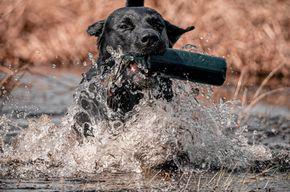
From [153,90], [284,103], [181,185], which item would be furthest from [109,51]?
[284,103]

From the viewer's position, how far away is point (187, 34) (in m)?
14.4

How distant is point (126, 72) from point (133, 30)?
2.03 feet

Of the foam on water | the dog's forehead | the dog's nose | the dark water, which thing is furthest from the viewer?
the dog's forehead

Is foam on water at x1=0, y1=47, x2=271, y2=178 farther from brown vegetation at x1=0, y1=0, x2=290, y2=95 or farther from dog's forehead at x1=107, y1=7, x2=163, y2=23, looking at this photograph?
brown vegetation at x1=0, y1=0, x2=290, y2=95

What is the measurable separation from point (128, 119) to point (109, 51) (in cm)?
71

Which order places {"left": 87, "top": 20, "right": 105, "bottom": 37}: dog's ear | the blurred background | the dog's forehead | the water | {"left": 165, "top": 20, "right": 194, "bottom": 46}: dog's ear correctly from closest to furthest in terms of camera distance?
the water, the dog's forehead, {"left": 165, "top": 20, "right": 194, "bottom": 46}: dog's ear, {"left": 87, "top": 20, "right": 105, "bottom": 37}: dog's ear, the blurred background

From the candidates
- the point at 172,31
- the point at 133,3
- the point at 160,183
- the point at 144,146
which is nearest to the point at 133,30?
the point at 172,31

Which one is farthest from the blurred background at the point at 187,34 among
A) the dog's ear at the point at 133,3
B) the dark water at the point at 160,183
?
the dark water at the point at 160,183

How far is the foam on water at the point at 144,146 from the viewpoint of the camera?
6.95 meters

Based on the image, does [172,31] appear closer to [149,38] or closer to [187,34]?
[149,38]

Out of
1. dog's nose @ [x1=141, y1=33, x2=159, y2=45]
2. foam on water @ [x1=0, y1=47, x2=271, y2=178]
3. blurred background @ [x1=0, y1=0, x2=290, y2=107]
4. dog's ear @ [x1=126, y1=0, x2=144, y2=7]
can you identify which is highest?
dog's ear @ [x1=126, y1=0, x2=144, y2=7]

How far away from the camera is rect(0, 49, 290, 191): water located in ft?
20.6

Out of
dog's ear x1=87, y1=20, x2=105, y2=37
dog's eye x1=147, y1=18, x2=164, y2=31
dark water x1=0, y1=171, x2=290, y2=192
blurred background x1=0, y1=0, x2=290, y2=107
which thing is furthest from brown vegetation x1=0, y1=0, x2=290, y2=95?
dark water x1=0, y1=171, x2=290, y2=192

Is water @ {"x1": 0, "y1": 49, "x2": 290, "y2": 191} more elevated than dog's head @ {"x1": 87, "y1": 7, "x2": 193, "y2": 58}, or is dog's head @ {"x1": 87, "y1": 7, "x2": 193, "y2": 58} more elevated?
dog's head @ {"x1": 87, "y1": 7, "x2": 193, "y2": 58}
